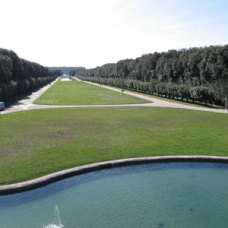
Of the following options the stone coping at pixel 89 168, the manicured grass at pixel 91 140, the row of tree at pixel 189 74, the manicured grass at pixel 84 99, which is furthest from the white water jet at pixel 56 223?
the manicured grass at pixel 84 99

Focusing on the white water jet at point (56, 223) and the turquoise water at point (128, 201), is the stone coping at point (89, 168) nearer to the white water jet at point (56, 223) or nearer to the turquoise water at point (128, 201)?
the turquoise water at point (128, 201)

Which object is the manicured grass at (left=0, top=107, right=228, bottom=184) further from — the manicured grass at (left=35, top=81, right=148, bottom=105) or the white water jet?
the manicured grass at (left=35, top=81, right=148, bottom=105)

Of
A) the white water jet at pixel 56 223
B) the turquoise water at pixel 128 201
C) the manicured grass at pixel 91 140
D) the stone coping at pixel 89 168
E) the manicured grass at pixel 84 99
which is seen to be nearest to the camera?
the white water jet at pixel 56 223

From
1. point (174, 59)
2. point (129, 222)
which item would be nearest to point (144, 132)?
point (129, 222)

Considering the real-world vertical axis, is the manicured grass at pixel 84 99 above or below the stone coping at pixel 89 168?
below

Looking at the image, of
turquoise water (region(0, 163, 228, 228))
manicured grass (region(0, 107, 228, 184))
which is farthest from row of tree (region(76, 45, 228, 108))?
turquoise water (region(0, 163, 228, 228))

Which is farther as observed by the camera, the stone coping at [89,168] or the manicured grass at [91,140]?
the manicured grass at [91,140]

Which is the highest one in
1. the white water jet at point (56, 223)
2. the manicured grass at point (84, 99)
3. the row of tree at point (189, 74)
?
the row of tree at point (189, 74)
